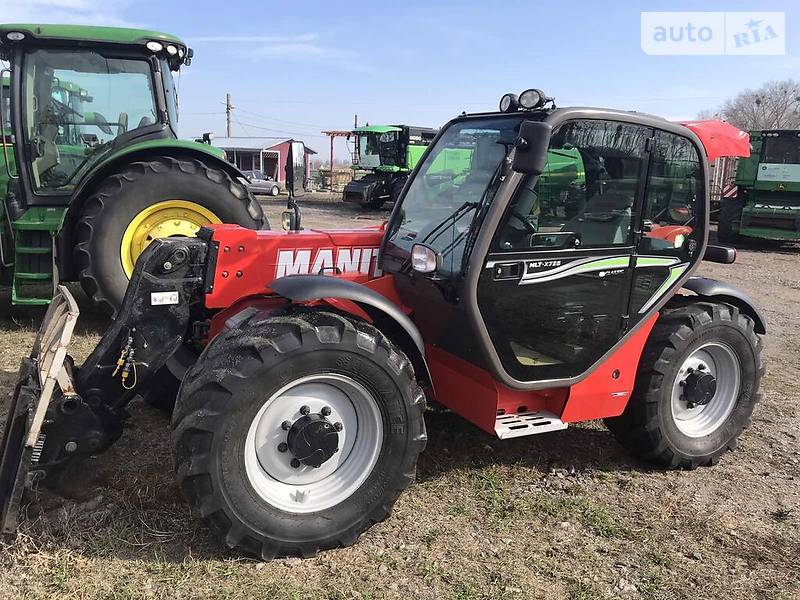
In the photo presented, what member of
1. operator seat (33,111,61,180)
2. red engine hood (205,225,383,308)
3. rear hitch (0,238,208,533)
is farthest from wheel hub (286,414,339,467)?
operator seat (33,111,61,180)

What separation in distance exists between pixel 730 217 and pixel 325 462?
1464 cm

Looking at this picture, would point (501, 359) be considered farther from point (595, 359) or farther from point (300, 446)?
point (300, 446)

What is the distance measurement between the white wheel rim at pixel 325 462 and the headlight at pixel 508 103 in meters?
1.66

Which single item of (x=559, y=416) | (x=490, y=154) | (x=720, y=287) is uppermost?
(x=490, y=154)

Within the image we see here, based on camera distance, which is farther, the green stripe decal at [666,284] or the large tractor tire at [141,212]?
the large tractor tire at [141,212]

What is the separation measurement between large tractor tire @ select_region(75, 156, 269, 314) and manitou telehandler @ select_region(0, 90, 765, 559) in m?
2.34

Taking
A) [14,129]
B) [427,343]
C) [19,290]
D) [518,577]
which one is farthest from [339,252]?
[14,129]

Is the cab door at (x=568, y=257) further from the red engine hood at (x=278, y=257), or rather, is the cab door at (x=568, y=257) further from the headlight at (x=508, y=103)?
the red engine hood at (x=278, y=257)

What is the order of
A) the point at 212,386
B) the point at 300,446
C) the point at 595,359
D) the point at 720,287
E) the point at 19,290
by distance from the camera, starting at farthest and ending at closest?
the point at 19,290 → the point at 720,287 → the point at 595,359 → the point at 300,446 → the point at 212,386

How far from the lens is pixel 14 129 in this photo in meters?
6.00

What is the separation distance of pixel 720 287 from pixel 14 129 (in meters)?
5.96

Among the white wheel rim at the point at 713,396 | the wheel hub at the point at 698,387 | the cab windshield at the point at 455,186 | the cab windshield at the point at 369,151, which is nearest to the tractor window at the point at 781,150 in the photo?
the white wheel rim at the point at 713,396

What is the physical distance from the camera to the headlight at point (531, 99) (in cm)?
329

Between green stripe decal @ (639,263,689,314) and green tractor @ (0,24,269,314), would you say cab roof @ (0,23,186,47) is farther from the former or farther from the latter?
green stripe decal @ (639,263,689,314)
